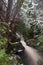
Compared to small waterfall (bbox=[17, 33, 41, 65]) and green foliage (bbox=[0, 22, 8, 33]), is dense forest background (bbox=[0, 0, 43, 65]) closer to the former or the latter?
green foliage (bbox=[0, 22, 8, 33])

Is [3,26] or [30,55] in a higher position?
[3,26]

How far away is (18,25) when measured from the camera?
6.51 m

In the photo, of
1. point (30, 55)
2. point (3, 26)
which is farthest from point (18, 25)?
point (30, 55)

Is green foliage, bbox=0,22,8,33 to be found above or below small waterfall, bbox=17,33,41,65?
above

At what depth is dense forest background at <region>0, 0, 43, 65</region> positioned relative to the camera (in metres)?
5.27

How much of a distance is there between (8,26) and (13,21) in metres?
0.35

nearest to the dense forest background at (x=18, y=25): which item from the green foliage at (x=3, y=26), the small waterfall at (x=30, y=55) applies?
the green foliage at (x=3, y=26)

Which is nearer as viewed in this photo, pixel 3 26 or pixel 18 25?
pixel 3 26

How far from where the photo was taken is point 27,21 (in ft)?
23.0

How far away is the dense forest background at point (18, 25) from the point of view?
5270 mm

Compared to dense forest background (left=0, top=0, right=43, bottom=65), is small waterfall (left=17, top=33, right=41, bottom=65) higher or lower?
lower

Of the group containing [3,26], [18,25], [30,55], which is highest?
[3,26]

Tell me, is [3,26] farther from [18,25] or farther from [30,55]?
[30,55]

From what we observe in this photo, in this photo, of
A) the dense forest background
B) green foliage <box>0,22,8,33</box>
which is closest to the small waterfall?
the dense forest background
